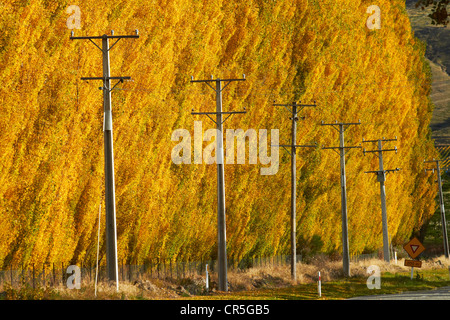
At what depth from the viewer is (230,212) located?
35.2 meters

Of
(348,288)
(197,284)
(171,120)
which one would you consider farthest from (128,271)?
(348,288)

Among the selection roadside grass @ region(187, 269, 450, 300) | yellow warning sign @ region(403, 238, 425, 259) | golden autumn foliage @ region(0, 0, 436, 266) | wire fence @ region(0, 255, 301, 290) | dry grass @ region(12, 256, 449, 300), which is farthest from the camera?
yellow warning sign @ region(403, 238, 425, 259)

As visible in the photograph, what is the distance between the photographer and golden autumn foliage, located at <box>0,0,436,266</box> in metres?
21.7

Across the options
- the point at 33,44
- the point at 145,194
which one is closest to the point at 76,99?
the point at 33,44

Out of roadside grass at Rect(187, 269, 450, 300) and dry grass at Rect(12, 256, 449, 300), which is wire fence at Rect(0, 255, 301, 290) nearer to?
dry grass at Rect(12, 256, 449, 300)

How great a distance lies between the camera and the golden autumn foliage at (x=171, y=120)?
2170cm

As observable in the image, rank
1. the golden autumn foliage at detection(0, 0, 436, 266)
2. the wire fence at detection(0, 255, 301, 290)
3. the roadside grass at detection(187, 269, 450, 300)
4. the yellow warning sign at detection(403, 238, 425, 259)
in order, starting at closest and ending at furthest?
1. the wire fence at detection(0, 255, 301, 290)
2. the golden autumn foliage at detection(0, 0, 436, 266)
3. the roadside grass at detection(187, 269, 450, 300)
4. the yellow warning sign at detection(403, 238, 425, 259)

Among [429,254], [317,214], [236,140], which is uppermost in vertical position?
[236,140]

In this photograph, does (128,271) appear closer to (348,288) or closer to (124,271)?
(124,271)

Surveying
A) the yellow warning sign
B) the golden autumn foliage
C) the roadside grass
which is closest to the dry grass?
the roadside grass

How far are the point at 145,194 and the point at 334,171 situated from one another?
2356 cm

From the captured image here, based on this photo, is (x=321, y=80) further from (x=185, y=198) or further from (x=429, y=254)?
(x=429, y=254)

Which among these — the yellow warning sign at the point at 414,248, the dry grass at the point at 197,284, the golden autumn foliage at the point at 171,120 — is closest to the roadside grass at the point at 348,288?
the dry grass at the point at 197,284

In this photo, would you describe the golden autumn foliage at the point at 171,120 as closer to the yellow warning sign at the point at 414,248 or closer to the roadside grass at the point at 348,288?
the roadside grass at the point at 348,288
